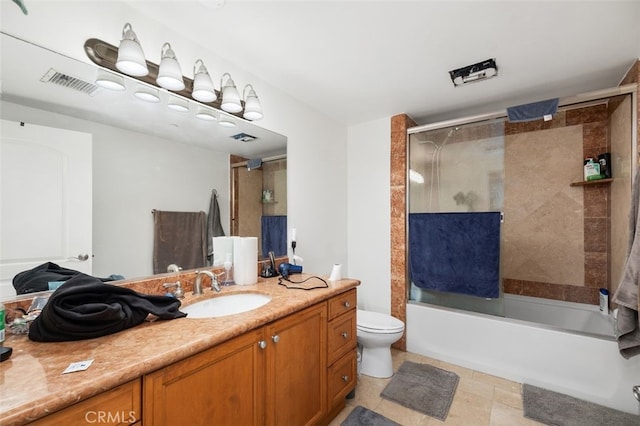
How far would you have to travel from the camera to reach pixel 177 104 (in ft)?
4.93

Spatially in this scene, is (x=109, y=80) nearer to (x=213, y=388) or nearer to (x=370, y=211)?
(x=213, y=388)

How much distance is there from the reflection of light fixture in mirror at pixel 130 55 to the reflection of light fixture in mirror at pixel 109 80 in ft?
0.21

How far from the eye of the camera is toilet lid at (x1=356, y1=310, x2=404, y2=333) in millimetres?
2033

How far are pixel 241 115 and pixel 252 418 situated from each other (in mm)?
1661

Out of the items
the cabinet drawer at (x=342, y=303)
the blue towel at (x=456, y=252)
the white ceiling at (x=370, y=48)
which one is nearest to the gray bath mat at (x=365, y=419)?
Result: the cabinet drawer at (x=342, y=303)

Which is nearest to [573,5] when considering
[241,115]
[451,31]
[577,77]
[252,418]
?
[451,31]

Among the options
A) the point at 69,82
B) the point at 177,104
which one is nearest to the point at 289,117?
the point at 177,104

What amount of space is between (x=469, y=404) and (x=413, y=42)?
2.34 metres


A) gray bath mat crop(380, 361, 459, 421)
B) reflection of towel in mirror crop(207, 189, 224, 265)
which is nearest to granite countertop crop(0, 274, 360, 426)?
reflection of towel in mirror crop(207, 189, 224, 265)

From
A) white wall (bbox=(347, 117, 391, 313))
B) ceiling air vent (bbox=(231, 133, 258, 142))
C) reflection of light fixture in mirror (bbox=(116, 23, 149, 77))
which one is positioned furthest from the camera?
white wall (bbox=(347, 117, 391, 313))

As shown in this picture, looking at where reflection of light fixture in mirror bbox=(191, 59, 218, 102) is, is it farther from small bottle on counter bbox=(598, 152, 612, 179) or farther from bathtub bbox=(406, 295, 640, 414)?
small bottle on counter bbox=(598, 152, 612, 179)

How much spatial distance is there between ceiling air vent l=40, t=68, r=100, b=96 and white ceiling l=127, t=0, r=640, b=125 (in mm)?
449

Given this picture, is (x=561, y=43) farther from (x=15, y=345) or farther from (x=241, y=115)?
(x=15, y=345)

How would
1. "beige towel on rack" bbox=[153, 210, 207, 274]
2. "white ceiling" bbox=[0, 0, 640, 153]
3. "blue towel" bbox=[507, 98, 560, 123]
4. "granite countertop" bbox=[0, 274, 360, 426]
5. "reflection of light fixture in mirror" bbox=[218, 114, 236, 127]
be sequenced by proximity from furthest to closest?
"blue towel" bbox=[507, 98, 560, 123]
"reflection of light fixture in mirror" bbox=[218, 114, 236, 127]
"beige towel on rack" bbox=[153, 210, 207, 274]
"white ceiling" bbox=[0, 0, 640, 153]
"granite countertop" bbox=[0, 274, 360, 426]
